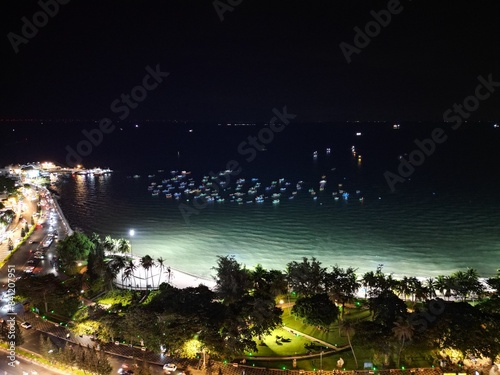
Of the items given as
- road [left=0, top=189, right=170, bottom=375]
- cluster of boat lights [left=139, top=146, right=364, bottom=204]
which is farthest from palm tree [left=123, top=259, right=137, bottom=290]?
cluster of boat lights [left=139, top=146, right=364, bottom=204]

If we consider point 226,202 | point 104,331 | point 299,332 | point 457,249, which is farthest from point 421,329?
point 226,202

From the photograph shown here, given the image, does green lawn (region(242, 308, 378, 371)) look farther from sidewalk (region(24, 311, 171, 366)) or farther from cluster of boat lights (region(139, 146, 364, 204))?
cluster of boat lights (region(139, 146, 364, 204))

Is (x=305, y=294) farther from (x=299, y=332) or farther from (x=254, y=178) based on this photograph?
(x=254, y=178)

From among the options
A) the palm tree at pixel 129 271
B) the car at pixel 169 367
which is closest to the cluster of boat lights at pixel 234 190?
the palm tree at pixel 129 271

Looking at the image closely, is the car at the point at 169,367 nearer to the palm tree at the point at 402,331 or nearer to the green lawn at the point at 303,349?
the green lawn at the point at 303,349

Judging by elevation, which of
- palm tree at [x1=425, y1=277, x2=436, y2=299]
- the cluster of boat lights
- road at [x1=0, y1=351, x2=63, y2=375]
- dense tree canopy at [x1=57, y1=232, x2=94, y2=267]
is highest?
the cluster of boat lights

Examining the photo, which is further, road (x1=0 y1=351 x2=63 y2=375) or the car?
the car

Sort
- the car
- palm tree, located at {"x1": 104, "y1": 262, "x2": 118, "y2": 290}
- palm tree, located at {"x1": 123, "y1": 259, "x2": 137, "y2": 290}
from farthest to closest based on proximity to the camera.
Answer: palm tree, located at {"x1": 123, "y1": 259, "x2": 137, "y2": 290}, palm tree, located at {"x1": 104, "y1": 262, "x2": 118, "y2": 290}, the car

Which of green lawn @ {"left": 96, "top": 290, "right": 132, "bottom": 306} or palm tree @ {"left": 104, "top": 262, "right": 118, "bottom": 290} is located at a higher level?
palm tree @ {"left": 104, "top": 262, "right": 118, "bottom": 290}
